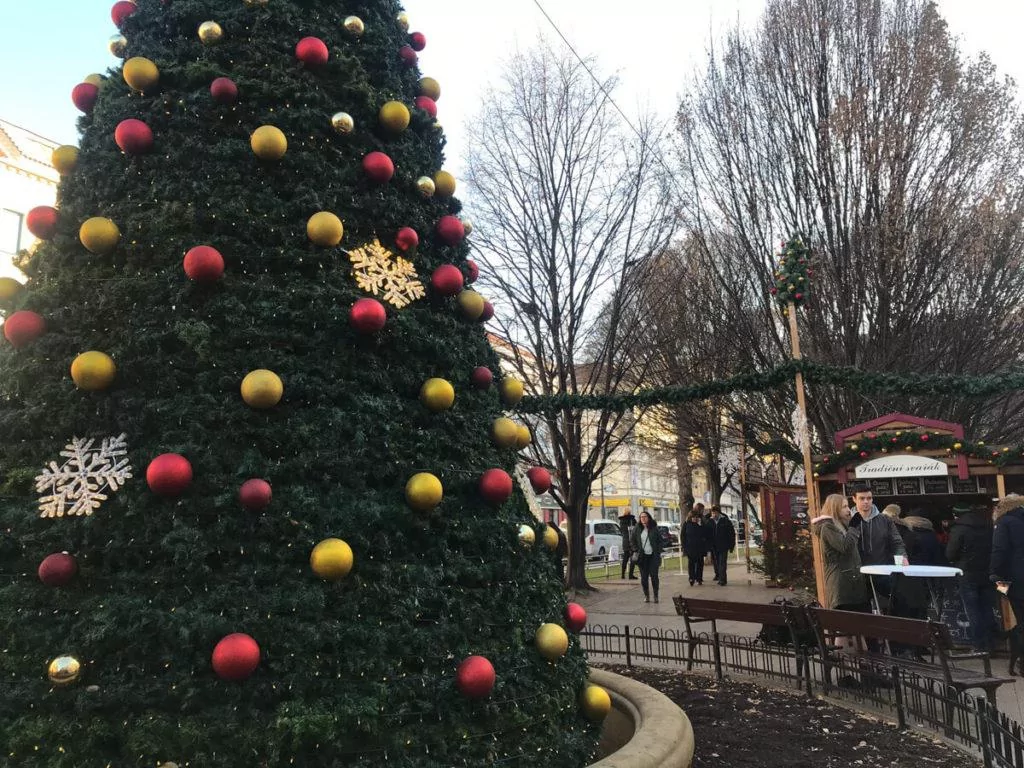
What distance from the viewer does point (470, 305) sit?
377cm

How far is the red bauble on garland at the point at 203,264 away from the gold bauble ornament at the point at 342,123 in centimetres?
90

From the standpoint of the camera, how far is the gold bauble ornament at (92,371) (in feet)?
9.32

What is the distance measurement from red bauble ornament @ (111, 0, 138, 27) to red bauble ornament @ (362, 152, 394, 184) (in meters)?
1.51

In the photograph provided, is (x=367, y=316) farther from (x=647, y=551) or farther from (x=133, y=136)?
(x=647, y=551)

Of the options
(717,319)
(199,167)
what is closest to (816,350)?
(717,319)

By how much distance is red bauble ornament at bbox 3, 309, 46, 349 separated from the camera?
3.03 metres

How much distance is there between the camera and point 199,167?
3291 mm

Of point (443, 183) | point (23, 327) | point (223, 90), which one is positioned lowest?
point (23, 327)

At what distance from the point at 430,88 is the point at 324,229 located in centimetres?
152

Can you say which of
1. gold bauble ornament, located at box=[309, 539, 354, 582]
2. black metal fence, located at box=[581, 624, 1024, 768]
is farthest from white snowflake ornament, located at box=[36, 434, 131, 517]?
black metal fence, located at box=[581, 624, 1024, 768]

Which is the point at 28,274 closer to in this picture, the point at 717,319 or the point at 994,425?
the point at 717,319

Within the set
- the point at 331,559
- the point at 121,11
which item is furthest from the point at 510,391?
the point at 121,11

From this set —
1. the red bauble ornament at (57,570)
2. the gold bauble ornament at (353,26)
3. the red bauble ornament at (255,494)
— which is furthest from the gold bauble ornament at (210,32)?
the red bauble ornament at (57,570)

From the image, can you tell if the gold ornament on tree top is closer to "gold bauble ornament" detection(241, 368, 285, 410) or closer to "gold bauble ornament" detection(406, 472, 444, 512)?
"gold bauble ornament" detection(241, 368, 285, 410)
